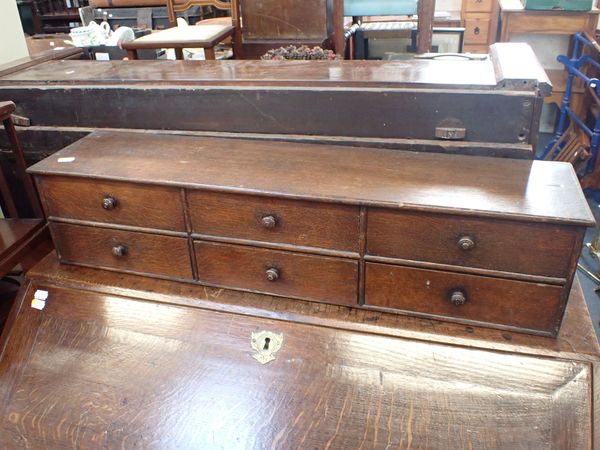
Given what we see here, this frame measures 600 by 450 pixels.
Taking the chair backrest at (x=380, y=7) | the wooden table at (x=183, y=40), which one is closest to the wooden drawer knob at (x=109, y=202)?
the wooden table at (x=183, y=40)

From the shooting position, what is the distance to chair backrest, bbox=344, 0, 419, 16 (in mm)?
2939

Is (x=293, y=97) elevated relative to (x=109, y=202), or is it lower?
elevated

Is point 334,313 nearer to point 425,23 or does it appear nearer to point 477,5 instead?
point 425,23

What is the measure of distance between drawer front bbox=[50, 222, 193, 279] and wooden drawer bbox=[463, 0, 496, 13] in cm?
367

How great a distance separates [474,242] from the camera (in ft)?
3.61

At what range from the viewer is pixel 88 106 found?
1.59m

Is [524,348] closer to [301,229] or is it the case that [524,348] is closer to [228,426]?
[301,229]

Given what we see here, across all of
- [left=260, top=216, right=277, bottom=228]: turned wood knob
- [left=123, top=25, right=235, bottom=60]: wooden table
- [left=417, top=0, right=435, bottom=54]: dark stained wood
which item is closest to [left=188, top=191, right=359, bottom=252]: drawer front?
[left=260, top=216, right=277, bottom=228]: turned wood knob

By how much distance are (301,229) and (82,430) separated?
0.67 meters

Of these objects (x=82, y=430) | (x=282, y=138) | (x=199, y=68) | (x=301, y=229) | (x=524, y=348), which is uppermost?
(x=199, y=68)

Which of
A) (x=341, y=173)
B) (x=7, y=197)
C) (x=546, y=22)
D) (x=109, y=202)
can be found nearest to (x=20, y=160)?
(x=7, y=197)

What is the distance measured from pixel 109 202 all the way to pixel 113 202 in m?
0.01

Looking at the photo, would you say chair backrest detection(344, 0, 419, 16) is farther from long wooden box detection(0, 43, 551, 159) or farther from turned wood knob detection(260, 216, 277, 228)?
turned wood knob detection(260, 216, 277, 228)

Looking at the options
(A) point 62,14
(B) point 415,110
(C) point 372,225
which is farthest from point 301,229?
(A) point 62,14
